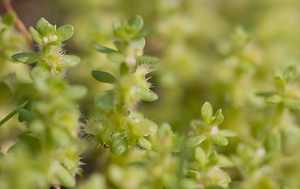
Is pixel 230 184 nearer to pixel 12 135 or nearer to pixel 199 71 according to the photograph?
pixel 12 135

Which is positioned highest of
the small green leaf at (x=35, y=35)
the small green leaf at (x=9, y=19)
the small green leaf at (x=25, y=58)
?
the small green leaf at (x=9, y=19)

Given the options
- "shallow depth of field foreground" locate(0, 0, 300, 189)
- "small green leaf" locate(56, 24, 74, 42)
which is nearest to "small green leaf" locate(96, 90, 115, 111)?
"shallow depth of field foreground" locate(0, 0, 300, 189)

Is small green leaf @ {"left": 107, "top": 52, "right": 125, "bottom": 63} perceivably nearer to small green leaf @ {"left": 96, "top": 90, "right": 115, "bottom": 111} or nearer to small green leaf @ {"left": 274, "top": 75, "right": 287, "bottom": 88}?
small green leaf @ {"left": 96, "top": 90, "right": 115, "bottom": 111}

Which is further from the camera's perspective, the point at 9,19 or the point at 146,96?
the point at 9,19

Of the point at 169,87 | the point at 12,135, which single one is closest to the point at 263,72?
the point at 169,87

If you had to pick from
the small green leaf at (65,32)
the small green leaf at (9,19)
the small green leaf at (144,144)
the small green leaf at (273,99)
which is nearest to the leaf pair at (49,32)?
the small green leaf at (65,32)

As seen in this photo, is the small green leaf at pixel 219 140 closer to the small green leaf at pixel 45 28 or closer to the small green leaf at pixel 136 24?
the small green leaf at pixel 136 24

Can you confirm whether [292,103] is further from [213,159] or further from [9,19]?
[9,19]

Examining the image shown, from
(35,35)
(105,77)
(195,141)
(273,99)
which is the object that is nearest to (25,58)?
(35,35)
